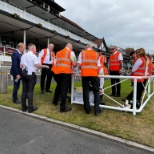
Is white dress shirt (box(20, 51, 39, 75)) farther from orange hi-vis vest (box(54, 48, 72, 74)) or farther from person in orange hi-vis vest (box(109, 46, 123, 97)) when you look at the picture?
person in orange hi-vis vest (box(109, 46, 123, 97))

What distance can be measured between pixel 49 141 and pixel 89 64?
2.27 metres

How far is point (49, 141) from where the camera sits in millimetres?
3623

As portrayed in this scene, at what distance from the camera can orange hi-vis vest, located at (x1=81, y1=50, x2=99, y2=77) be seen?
16.3ft

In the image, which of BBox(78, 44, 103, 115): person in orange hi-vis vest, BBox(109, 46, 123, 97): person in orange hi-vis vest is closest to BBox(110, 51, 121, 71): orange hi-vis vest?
BBox(109, 46, 123, 97): person in orange hi-vis vest

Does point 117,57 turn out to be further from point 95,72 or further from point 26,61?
point 26,61

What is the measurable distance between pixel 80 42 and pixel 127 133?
90.5 ft

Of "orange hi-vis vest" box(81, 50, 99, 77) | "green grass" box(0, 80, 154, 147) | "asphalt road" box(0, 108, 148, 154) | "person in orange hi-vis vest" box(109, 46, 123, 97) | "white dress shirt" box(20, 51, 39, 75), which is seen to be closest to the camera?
"asphalt road" box(0, 108, 148, 154)

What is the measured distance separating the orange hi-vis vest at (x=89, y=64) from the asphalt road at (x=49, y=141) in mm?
1556

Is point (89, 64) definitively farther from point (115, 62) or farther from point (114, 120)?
point (115, 62)

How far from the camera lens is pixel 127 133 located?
154 inches

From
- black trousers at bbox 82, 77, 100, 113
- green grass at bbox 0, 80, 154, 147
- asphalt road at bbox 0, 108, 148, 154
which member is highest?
black trousers at bbox 82, 77, 100, 113

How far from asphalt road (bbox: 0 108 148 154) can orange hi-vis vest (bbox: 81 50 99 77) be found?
1556 millimetres

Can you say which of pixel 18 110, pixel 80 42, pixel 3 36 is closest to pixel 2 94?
pixel 18 110

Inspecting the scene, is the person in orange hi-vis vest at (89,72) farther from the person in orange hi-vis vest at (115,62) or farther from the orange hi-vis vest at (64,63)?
the person in orange hi-vis vest at (115,62)
